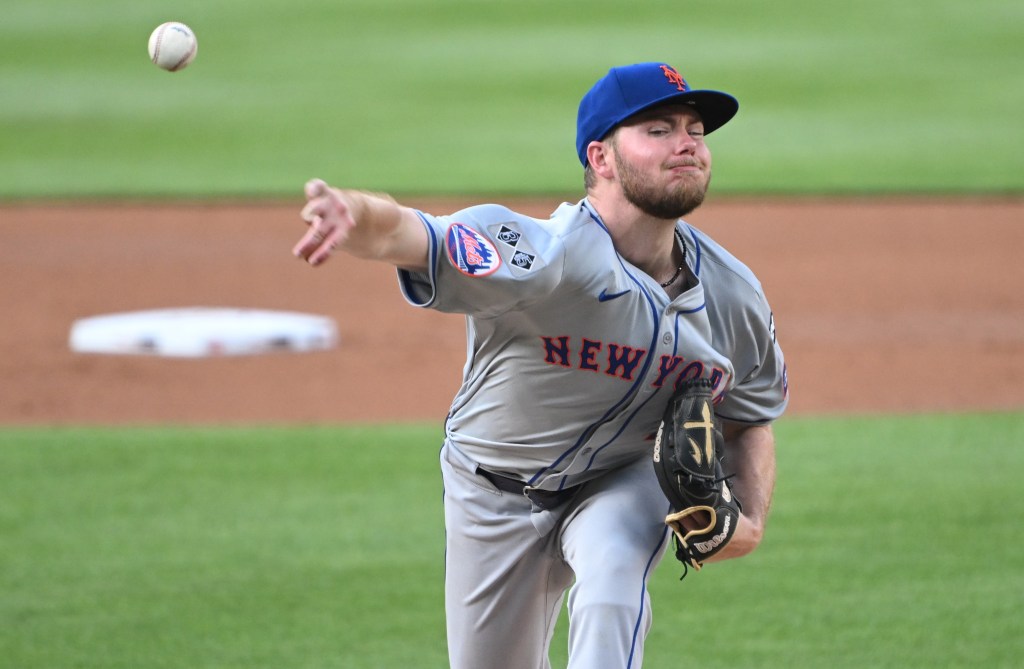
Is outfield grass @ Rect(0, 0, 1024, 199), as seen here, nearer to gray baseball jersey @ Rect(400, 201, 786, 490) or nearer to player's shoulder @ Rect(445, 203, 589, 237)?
gray baseball jersey @ Rect(400, 201, 786, 490)

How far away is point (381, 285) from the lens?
11898 millimetres

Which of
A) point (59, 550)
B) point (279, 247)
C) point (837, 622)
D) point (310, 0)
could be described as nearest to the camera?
point (837, 622)

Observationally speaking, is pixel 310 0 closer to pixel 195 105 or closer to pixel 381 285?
pixel 195 105

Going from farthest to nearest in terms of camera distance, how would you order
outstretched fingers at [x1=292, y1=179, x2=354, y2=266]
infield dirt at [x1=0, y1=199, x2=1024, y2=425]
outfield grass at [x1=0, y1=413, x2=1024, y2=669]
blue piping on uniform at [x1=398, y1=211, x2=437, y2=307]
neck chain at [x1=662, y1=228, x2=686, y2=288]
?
infield dirt at [x1=0, y1=199, x2=1024, y2=425] < outfield grass at [x1=0, y1=413, x2=1024, y2=669] < neck chain at [x1=662, y1=228, x2=686, y2=288] < blue piping on uniform at [x1=398, y1=211, x2=437, y2=307] < outstretched fingers at [x1=292, y1=179, x2=354, y2=266]

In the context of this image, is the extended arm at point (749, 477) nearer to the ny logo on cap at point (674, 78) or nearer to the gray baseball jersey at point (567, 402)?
the gray baseball jersey at point (567, 402)

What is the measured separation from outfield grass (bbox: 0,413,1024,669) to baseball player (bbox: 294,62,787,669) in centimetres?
124

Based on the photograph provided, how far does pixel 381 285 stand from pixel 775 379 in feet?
25.5

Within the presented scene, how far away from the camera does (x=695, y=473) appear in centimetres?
392

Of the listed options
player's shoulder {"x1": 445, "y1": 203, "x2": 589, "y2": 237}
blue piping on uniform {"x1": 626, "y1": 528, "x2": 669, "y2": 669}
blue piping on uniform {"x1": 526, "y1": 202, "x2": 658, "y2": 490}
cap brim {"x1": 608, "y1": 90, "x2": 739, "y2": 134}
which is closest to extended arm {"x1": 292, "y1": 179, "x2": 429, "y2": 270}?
player's shoulder {"x1": 445, "y1": 203, "x2": 589, "y2": 237}

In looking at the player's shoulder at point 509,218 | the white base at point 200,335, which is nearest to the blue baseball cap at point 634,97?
the player's shoulder at point 509,218

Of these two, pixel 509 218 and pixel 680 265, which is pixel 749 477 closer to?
pixel 680 265

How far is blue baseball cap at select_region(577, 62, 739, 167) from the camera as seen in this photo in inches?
156

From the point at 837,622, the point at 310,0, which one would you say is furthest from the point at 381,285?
the point at 310,0

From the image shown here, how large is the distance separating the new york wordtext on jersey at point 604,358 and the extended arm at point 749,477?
0.48 metres
